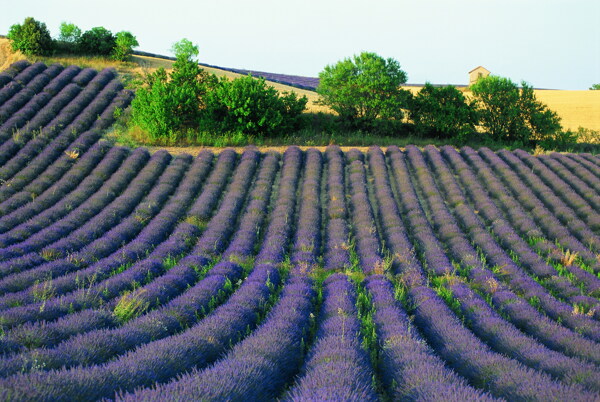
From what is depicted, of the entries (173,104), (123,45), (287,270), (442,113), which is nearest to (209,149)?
(173,104)

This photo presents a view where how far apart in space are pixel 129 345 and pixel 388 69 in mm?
21440

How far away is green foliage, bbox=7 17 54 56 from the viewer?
1135 inches

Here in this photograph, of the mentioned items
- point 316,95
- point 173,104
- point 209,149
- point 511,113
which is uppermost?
point 316,95

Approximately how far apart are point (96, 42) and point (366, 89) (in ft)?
54.8

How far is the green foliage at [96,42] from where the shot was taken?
30.4 metres

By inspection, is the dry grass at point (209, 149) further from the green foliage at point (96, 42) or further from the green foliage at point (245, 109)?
the green foliage at point (96, 42)

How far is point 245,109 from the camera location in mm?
21859

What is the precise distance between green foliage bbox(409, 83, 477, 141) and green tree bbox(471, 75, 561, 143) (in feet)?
3.92

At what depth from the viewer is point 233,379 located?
4336 millimetres

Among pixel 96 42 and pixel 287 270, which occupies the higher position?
pixel 96 42

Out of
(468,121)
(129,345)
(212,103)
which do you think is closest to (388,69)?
(468,121)

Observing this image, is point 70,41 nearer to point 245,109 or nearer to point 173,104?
point 173,104

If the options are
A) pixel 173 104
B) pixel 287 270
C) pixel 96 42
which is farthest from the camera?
pixel 96 42

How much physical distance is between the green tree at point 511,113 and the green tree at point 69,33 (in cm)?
2279
